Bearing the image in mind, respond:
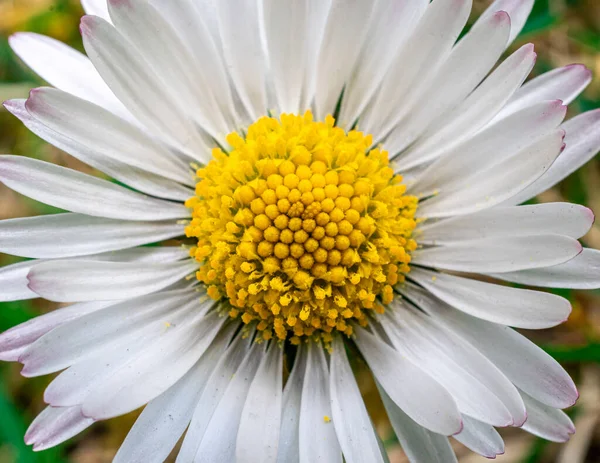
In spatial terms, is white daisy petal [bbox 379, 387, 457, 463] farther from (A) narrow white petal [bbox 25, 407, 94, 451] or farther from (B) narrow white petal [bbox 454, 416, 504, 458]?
(A) narrow white petal [bbox 25, 407, 94, 451]

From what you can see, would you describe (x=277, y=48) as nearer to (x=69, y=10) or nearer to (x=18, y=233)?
(x=18, y=233)

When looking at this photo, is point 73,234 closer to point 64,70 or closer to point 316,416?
point 64,70

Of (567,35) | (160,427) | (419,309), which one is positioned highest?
(567,35)

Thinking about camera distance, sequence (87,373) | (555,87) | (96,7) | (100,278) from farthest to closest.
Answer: (96,7) → (555,87) → (100,278) → (87,373)

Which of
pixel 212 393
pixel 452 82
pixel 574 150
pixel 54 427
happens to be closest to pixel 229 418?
pixel 212 393

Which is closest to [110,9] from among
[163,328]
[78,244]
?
[78,244]

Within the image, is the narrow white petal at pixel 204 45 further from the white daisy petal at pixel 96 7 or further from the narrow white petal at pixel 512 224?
the narrow white petal at pixel 512 224

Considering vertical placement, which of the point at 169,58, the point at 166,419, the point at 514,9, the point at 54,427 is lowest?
the point at 54,427
